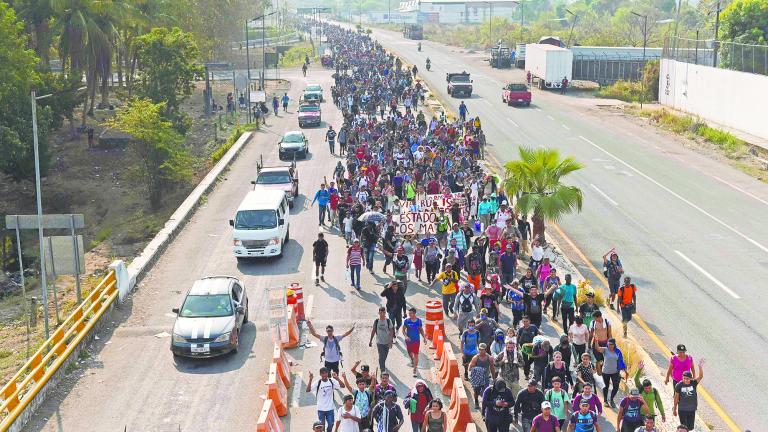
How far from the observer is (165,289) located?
86.5 feet

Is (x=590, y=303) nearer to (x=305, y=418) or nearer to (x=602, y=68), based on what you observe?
(x=305, y=418)

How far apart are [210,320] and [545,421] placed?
929 centimetres

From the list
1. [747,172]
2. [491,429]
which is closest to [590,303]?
[491,429]

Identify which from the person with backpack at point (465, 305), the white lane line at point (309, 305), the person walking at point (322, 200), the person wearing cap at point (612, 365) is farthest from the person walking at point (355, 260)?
the person wearing cap at point (612, 365)

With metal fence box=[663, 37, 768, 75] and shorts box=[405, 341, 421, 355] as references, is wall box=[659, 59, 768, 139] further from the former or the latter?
shorts box=[405, 341, 421, 355]

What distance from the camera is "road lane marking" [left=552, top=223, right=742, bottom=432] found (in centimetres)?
1755

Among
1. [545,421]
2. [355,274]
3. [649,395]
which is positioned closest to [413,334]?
[649,395]

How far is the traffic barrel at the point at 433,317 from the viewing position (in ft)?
69.3

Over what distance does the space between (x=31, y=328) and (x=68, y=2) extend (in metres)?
44.2

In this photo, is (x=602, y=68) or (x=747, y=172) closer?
(x=747, y=172)

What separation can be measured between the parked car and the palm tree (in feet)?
32.7

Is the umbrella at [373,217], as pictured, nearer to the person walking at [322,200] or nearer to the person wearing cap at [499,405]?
the person walking at [322,200]

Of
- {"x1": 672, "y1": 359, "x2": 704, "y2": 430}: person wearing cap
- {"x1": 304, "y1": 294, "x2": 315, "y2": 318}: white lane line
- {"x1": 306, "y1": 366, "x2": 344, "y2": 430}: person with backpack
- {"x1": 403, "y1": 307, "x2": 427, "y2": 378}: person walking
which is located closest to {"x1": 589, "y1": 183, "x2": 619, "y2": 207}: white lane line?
{"x1": 304, "y1": 294, "x2": 315, "y2": 318}: white lane line

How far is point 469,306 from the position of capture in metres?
19.9
